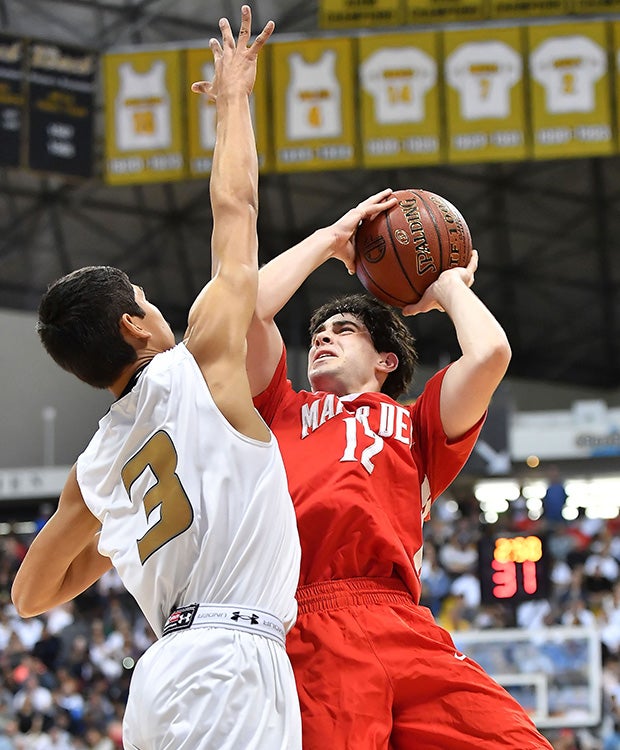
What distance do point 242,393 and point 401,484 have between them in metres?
0.79

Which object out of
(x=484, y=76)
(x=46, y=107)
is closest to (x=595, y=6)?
(x=484, y=76)

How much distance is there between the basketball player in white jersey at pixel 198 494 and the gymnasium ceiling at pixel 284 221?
15.1m

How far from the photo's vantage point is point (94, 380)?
3.08 metres

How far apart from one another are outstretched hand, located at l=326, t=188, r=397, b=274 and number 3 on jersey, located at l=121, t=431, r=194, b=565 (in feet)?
3.59

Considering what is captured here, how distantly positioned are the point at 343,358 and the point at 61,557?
3.53 ft

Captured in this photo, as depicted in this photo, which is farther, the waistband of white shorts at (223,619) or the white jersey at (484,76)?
the white jersey at (484,76)

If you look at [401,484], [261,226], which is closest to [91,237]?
[261,226]

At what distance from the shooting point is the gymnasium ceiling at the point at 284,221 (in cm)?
1753

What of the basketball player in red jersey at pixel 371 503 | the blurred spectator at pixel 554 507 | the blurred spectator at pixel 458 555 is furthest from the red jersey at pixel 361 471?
the blurred spectator at pixel 554 507

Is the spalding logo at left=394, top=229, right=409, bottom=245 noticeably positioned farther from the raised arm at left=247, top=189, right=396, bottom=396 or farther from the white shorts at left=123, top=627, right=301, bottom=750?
the white shorts at left=123, top=627, right=301, bottom=750

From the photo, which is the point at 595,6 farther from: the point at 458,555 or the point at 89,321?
the point at 89,321

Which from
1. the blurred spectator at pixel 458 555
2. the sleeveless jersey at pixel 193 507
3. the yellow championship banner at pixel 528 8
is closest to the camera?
the sleeveless jersey at pixel 193 507

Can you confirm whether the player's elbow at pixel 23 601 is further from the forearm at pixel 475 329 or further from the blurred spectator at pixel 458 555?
the blurred spectator at pixel 458 555

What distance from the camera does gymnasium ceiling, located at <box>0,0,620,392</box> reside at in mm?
17531
